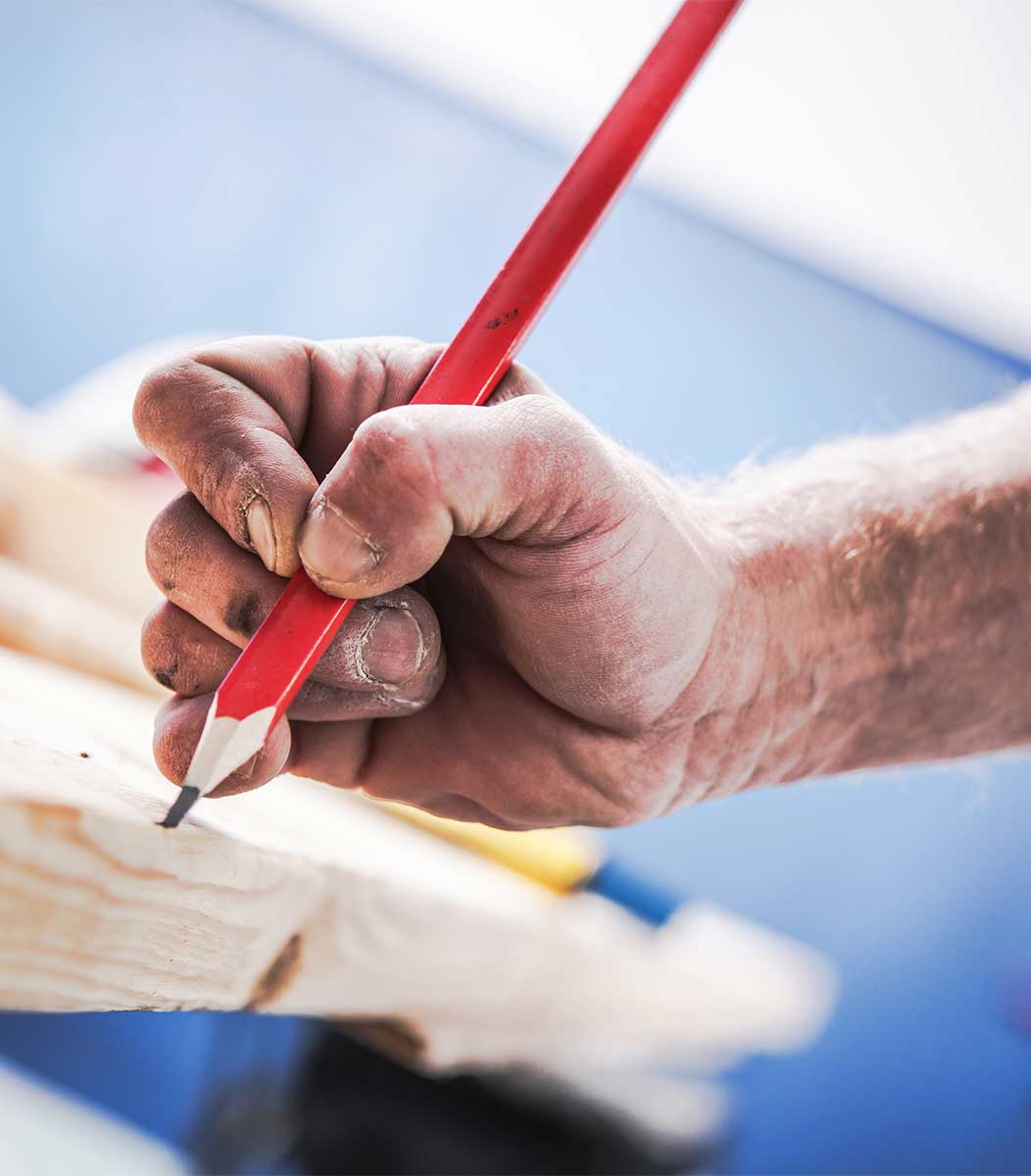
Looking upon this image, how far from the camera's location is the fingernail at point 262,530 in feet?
1.45

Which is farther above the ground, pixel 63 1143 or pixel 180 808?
pixel 180 808

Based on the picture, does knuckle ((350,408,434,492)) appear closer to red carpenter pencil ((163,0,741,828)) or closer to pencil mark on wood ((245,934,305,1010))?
red carpenter pencil ((163,0,741,828))

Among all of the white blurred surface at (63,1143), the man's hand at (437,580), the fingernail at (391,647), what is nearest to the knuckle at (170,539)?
the man's hand at (437,580)

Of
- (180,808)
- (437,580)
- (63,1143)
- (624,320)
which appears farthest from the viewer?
(624,320)

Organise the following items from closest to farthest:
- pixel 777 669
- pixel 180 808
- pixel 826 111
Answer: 1. pixel 180 808
2. pixel 777 669
3. pixel 826 111

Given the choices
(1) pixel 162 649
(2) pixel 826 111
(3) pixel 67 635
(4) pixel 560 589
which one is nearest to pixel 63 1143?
(3) pixel 67 635

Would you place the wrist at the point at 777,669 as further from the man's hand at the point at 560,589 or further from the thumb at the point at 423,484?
the thumb at the point at 423,484

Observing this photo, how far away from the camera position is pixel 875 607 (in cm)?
73

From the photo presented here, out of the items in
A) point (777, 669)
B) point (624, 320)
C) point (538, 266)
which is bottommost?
point (624, 320)

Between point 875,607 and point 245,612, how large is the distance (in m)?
0.45

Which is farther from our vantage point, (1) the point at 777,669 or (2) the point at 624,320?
(2) the point at 624,320

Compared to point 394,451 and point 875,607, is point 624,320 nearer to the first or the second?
point 875,607

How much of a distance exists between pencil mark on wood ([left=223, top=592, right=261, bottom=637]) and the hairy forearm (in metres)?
0.29

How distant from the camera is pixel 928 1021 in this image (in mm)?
2930
